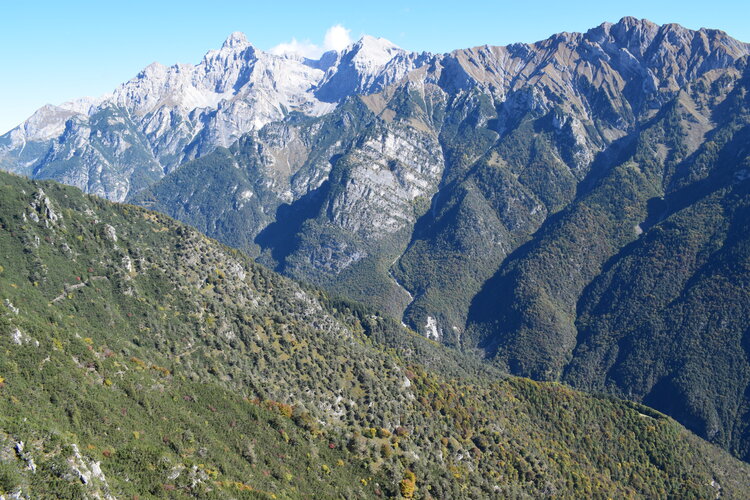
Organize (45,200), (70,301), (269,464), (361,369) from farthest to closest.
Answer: (361,369)
(45,200)
(70,301)
(269,464)

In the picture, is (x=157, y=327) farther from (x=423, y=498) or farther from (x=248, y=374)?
(x=423, y=498)

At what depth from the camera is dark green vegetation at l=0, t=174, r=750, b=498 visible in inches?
3103

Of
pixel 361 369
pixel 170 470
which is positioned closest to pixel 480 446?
pixel 361 369

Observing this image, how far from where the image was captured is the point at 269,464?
110 m

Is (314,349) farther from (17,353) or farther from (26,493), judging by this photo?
(26,493)

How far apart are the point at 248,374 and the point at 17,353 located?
204 feet

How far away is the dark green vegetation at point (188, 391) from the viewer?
7881 centimetres

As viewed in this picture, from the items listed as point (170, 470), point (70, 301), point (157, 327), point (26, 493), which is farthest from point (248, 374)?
point (26, 493)

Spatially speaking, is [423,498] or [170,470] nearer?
[170,470]

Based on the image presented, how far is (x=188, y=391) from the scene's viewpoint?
11625cm

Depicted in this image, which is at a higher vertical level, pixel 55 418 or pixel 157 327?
pixel 157 327

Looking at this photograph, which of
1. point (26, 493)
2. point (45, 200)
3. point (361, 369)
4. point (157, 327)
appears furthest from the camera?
point (361, 369)

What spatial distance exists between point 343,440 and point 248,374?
96.4 ft

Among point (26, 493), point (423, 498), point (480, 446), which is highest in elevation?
point (480, 446)
